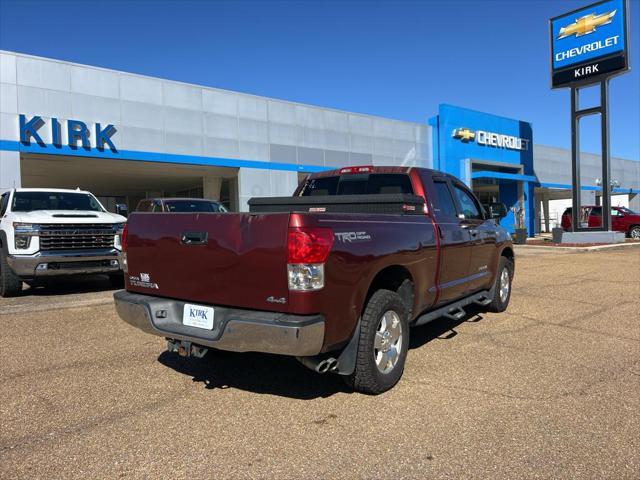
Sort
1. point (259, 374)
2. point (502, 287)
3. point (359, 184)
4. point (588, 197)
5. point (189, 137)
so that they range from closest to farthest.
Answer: point (259, 374), point (359, 184), point (502, 287), point (189, 137), point (588, 197)

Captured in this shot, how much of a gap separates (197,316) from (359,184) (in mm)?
2588

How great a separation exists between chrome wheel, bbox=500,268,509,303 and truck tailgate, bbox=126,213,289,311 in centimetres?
475

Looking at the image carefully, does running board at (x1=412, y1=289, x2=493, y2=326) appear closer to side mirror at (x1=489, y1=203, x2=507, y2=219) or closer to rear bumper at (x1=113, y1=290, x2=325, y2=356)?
side mirror at (x1=489, y1=203, x2=507, y2=219)

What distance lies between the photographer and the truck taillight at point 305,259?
126 inches

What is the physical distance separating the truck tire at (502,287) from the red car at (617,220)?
21358 mm

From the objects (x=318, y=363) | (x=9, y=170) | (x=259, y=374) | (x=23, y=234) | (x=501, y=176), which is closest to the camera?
(x=318, y=363)

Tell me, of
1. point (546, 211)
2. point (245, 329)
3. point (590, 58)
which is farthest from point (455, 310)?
point (546, 211)

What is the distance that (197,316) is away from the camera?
3.70 metres

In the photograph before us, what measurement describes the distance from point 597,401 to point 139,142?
18992 millimetres

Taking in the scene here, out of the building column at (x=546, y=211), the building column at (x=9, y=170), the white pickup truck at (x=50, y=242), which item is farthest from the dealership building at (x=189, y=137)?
the building column at (x=546, y=211)

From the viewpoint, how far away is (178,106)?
67.2 ft

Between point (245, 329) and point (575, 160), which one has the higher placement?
point (575, 160)

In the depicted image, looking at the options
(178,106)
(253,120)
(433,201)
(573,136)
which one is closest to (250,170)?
(253,120)

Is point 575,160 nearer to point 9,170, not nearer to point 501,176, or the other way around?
point 501,176
